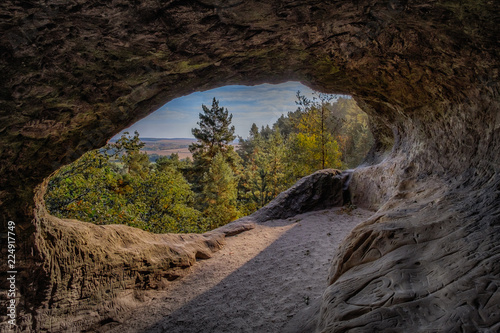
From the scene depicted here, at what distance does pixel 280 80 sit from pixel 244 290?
5.81m

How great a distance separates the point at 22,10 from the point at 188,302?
249 inches

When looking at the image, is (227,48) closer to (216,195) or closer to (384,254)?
(384,254)

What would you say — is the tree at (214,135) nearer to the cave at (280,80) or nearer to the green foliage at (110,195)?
the green foliage at (110,195)

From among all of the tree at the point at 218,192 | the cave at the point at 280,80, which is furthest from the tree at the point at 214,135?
the cave at the point at 280,80

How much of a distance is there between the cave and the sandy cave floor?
1.05m

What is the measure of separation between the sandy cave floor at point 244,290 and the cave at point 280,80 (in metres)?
1.05

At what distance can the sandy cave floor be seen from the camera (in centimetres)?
504

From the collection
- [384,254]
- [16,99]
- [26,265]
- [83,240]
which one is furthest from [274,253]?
[16,99]

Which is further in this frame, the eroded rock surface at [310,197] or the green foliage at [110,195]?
the eroded rock surface at [310,197]

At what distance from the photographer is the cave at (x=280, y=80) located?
291cm

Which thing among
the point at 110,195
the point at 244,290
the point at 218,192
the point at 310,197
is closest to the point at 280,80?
the point at 244,290

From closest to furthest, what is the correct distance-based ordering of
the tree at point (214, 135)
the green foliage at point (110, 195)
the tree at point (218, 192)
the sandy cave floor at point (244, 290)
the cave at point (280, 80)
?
the cave at point (280, 80)
the sandy cave floor at point (244, 290)
the green foliage at point (110, 195)
the tree at point (218, 192)
the tree at point (214, 135)

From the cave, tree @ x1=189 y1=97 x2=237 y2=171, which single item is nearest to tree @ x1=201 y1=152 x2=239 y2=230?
tree @ x1=189 y1=97 x2=237 y2=171

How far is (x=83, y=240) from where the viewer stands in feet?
17.5
